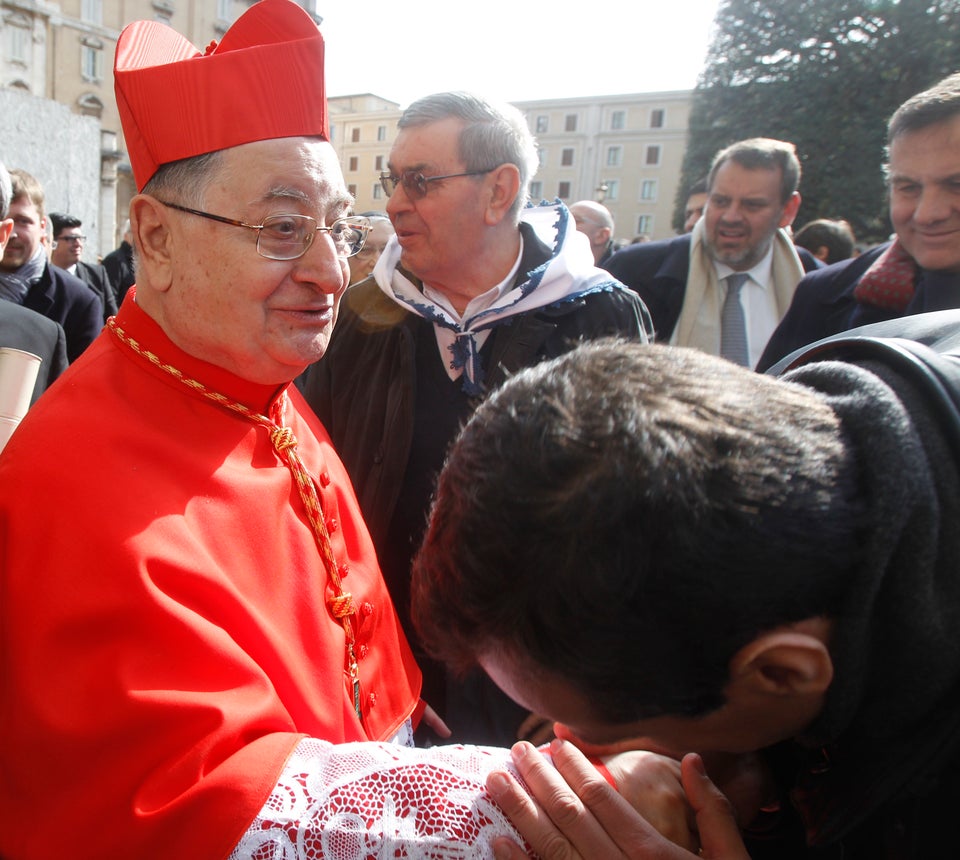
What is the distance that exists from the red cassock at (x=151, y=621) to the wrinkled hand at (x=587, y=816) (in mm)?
409

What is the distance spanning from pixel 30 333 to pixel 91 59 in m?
47.5

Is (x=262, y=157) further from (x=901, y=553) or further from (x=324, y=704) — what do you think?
(x=901, y=553)

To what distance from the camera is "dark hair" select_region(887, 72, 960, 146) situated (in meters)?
2.47

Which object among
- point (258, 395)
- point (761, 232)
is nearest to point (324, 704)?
point (258, 395)

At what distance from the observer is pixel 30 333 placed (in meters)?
3.21

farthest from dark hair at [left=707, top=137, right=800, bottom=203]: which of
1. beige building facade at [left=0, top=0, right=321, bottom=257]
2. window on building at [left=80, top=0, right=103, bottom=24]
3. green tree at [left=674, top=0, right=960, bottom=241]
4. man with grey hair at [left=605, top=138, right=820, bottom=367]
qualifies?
window on building at [left=80, top=0, right=103, bottom=24]

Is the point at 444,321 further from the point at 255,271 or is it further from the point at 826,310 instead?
the point at 826,310

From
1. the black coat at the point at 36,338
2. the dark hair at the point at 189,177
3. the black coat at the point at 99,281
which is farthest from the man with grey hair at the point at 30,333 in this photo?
the black coat at the point at 99,281

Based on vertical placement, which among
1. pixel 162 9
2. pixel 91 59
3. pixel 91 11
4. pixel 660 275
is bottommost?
pixel 660 275

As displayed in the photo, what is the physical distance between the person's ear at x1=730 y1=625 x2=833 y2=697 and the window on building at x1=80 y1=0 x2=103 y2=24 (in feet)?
167

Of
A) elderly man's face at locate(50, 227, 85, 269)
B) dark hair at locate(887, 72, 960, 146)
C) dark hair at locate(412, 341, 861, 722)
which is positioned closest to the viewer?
dark hair at locate(412, 341, 861, 722)

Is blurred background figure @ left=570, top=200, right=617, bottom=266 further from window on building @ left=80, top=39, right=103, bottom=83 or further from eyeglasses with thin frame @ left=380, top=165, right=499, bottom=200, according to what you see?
window on building @ left=80, top=39, right=103, bottom=83

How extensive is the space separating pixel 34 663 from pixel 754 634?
117 centimetres

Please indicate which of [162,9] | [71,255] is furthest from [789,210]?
[162,9]
